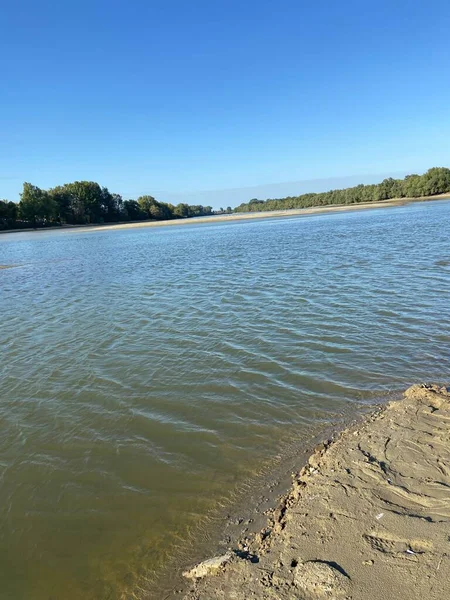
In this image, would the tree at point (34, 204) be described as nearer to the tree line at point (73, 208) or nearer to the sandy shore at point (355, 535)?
the tree line at point (73, 208)

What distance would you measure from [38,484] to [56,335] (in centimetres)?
648

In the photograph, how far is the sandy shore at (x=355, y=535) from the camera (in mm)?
2842

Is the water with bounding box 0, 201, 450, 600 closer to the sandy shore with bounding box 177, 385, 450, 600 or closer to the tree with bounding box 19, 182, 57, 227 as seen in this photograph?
the sandy shore with bounding box 177, 385, 450, 600

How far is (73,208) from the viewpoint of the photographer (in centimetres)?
11819

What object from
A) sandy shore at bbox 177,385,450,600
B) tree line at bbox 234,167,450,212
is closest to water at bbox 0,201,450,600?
sandy shore at bbox 177,385,450,600

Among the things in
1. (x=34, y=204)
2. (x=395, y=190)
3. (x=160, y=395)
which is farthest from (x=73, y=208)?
(x=160, y=395)

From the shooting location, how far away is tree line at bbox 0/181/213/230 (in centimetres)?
9831

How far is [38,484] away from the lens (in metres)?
A: 4.90

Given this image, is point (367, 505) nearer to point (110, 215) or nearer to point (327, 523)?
point (327, 523)

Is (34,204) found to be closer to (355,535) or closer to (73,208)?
(73,208)

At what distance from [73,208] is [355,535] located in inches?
5089

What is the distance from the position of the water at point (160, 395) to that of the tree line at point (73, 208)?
98.0m

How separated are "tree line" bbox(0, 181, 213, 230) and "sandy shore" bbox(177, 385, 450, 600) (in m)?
110

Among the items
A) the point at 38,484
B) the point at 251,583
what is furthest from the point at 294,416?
the point at 38,484
